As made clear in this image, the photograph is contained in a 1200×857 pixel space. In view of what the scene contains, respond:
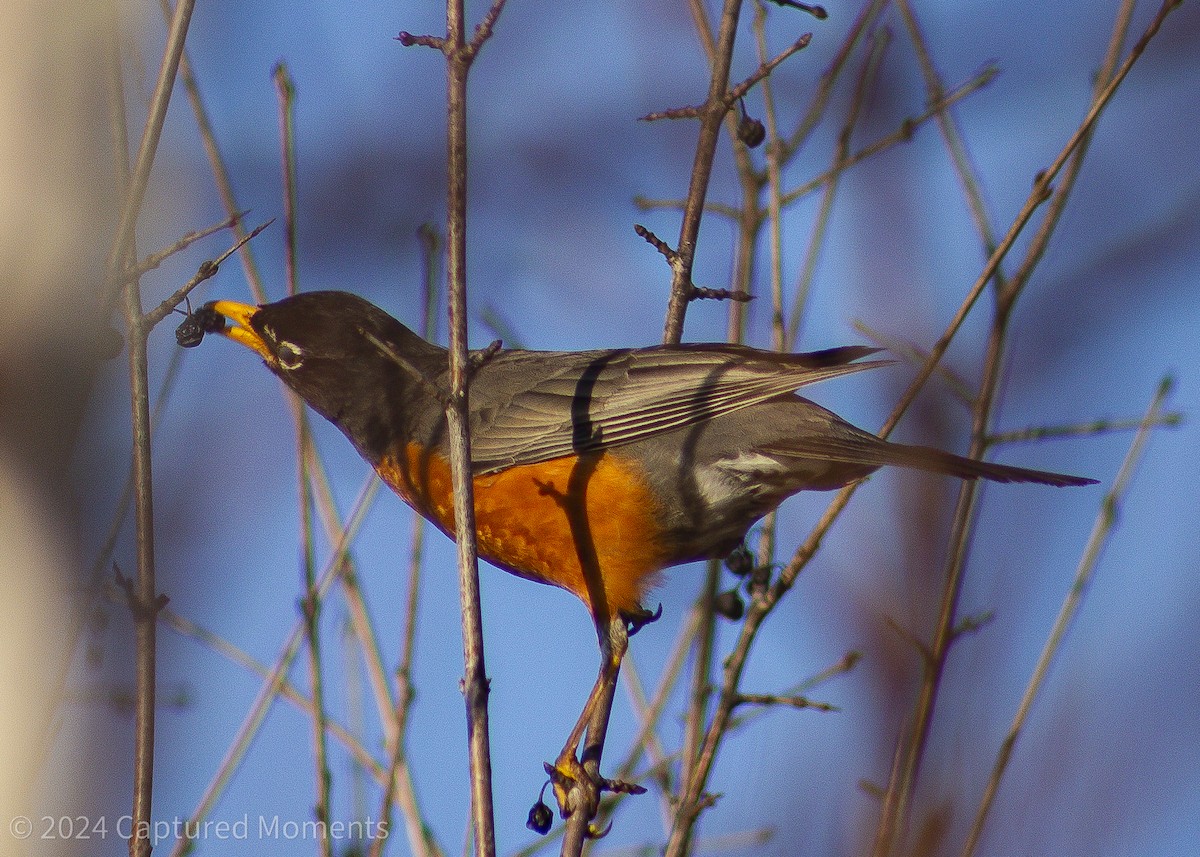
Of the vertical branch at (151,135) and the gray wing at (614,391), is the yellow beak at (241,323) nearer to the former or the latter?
the gray wing at (614,391)

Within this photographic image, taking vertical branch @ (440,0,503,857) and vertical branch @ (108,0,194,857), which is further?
vertical branch @ (440,0,503,857)

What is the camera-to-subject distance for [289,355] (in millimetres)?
4082

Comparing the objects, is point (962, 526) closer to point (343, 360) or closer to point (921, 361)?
point (921, 361)

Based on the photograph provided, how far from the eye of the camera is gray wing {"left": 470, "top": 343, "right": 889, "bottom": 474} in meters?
3.32

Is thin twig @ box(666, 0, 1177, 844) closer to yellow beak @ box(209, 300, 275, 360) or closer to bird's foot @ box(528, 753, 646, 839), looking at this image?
bird's foot @ box(528, 753, 646, 839)

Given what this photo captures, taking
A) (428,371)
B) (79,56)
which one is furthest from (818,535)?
(79,56)

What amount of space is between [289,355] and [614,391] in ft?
4.00

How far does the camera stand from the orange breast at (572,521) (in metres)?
3.60

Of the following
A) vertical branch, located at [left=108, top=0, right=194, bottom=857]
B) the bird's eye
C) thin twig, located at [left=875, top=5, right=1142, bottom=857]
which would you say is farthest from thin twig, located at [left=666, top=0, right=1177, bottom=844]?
the bird's eye

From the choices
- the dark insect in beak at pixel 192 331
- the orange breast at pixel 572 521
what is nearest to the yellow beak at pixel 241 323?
the dark insect in beak at pixel 192 331

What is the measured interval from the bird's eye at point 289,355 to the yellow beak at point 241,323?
0.30 feet

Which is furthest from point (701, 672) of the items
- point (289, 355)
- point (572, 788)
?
point (289, 355)

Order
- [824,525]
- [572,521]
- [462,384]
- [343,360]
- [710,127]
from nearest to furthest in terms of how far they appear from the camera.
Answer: [462,384] → [824,525] → [710,127] → [572,521] → [343,360]

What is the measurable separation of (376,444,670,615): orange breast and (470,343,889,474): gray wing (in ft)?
0.26
